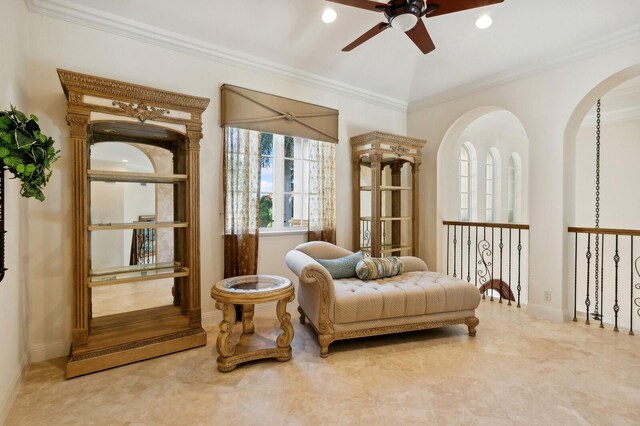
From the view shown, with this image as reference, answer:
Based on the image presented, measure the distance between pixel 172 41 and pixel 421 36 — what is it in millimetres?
Answer: 2292

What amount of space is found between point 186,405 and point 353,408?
3.31ft

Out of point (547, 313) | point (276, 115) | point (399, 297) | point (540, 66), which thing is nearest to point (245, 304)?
point (399, 297)

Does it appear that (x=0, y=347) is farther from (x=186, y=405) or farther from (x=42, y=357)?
(x=186, y=405)

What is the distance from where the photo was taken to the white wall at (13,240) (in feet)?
6.00

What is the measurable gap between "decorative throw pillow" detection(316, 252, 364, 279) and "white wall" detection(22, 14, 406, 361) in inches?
31.8

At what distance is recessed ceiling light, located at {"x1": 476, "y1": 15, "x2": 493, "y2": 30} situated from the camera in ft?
10.3

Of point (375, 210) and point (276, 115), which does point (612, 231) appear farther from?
point (276, 115)

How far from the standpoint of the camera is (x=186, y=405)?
189cm

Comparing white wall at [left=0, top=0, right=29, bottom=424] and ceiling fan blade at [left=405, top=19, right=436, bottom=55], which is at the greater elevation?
ceiling fan blade at [left=405, top=19, right=436, bottom=55]

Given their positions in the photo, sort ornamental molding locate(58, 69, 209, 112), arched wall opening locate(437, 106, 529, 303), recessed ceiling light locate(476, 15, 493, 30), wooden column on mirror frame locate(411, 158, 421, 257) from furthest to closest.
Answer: arched wall opening locate(437, 106, 529, 303)
wooden column on mirror frame locate(411, 158, 421, 257)
recessed ceiling light locate(476, 15, 493, 30)
ornamental molding locate(58, 69, 209, 112)

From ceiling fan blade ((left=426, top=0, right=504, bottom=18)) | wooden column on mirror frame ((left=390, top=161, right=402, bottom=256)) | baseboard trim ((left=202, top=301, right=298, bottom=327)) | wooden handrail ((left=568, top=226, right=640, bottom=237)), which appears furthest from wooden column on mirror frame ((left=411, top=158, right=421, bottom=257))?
ceiling fan blade ((left=426, top=0, right=504, bottom=18))

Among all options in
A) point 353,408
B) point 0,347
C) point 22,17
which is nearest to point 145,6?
point 22,17

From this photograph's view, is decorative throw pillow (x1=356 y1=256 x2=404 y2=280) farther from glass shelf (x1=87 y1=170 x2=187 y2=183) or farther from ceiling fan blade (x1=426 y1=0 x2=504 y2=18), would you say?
ceiling fan blade (x1=426 y1=0 x2=504 y2=18)

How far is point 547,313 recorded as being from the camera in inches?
134
